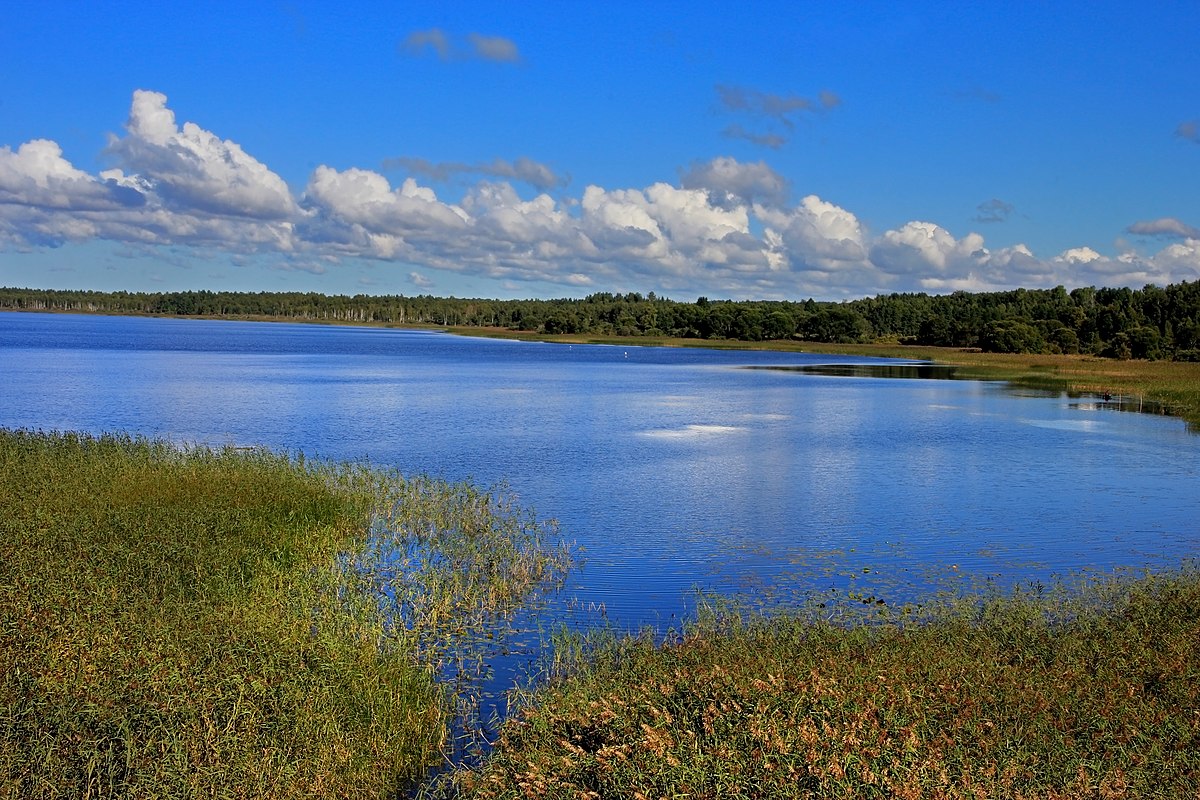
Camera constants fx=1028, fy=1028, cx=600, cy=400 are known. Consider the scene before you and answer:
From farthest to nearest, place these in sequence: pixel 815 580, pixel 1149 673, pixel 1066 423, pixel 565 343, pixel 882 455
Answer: pixel 565 343
pixel 1066 423
pixel 882 455
pixel 815 580
pixel 1149 673

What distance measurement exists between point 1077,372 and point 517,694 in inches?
3094

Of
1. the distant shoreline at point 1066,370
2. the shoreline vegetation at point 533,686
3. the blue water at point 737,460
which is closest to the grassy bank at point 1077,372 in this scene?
the distant shoreline at point 1066,370

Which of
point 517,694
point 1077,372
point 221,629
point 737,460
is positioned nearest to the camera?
point 221,629

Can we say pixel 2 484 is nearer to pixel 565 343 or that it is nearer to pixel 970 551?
pixel 970 551

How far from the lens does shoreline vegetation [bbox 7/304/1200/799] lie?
746 cm

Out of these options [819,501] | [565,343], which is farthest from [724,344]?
[819,501]

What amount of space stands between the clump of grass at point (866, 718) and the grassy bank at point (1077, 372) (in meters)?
39.6

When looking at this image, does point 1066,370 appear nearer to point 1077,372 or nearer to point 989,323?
point 1077,372

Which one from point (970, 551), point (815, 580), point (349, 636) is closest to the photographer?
point (349, 636)

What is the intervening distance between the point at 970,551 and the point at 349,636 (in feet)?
41.7

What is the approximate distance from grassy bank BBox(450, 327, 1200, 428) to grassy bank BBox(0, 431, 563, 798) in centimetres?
4033

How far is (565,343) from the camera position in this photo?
554ft

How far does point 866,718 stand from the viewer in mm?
7887

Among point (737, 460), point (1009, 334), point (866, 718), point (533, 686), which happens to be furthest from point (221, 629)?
point (1009, 334)
